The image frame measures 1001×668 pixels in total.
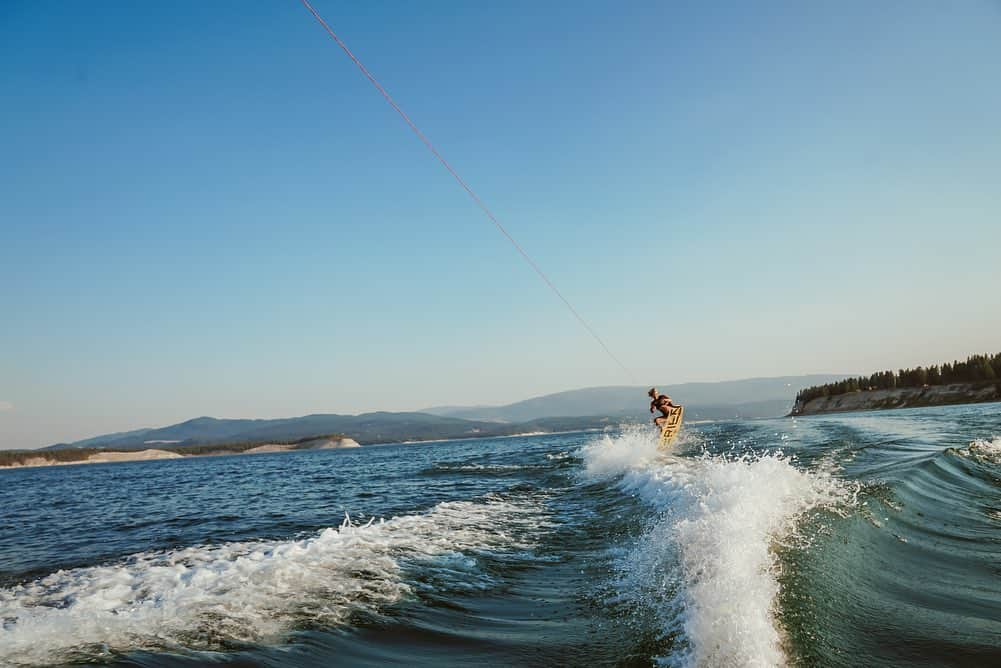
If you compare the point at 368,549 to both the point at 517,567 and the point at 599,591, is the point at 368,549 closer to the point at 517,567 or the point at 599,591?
the point at 517,567

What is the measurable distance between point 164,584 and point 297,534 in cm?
353

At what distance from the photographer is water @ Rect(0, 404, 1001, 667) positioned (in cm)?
493

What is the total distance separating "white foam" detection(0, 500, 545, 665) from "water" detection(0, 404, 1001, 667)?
0.15 feet

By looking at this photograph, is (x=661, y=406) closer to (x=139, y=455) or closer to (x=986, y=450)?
(x=986, y=450)

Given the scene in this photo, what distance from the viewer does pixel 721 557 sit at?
6352 millimetres

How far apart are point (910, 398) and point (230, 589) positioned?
58786 millimetres

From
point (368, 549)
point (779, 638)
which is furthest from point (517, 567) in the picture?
point (779, 638)

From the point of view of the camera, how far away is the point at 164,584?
8047 millimetres

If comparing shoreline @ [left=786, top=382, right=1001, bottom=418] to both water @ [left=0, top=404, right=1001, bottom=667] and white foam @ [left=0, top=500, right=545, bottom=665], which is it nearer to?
water @ [left=0, top=404, right=1001, bottom=667]

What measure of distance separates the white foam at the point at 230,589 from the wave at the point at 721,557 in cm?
265

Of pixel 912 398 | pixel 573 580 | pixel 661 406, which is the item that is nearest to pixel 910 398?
pixel 912 398

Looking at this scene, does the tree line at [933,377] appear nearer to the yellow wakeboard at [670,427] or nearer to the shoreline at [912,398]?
the shoreline at [912,398]

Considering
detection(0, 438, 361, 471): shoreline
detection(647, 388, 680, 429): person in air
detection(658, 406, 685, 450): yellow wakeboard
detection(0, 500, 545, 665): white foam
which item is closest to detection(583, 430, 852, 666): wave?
detection(0, 500, 545, 665): white foam

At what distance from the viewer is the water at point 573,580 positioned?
4934 millimetres
